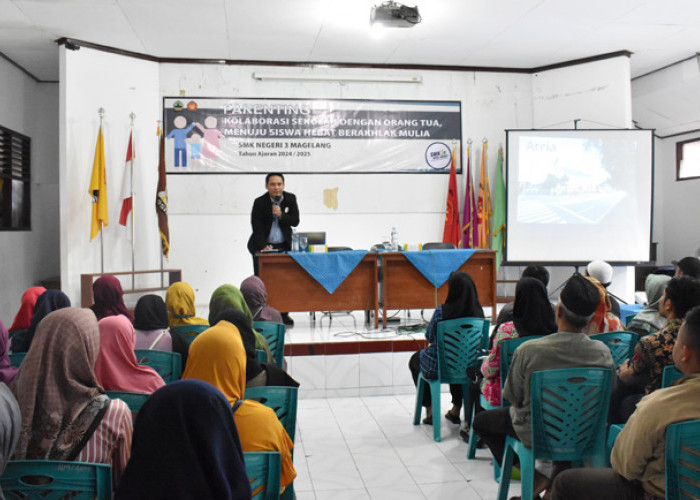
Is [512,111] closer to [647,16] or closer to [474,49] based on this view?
[474,49]

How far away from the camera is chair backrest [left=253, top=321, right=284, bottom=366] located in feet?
11.5

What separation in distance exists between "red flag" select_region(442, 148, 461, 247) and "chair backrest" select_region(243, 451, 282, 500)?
6.43 metres

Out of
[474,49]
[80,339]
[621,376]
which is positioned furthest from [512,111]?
[80,339]

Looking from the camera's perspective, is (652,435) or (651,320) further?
(651,320)

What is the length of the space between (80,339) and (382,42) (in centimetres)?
603

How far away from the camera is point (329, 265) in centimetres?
546

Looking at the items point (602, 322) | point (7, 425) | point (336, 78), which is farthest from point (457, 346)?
point (336, 78)

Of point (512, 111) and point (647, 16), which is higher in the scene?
point (647, 16)

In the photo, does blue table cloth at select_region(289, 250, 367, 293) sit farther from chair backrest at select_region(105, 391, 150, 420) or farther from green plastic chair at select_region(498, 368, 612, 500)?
chair backrest at select_region(105, 391, 150, 420)

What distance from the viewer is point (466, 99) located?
795cm

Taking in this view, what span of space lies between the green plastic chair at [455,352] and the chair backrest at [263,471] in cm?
197

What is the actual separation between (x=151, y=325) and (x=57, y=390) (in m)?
1.33

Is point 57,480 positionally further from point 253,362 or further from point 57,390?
point 253,362

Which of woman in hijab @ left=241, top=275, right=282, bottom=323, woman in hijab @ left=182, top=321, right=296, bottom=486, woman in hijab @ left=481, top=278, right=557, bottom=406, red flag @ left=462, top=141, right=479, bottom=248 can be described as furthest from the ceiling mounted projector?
woman in hijab @ left=182, top=321, right=296, bottom=486
